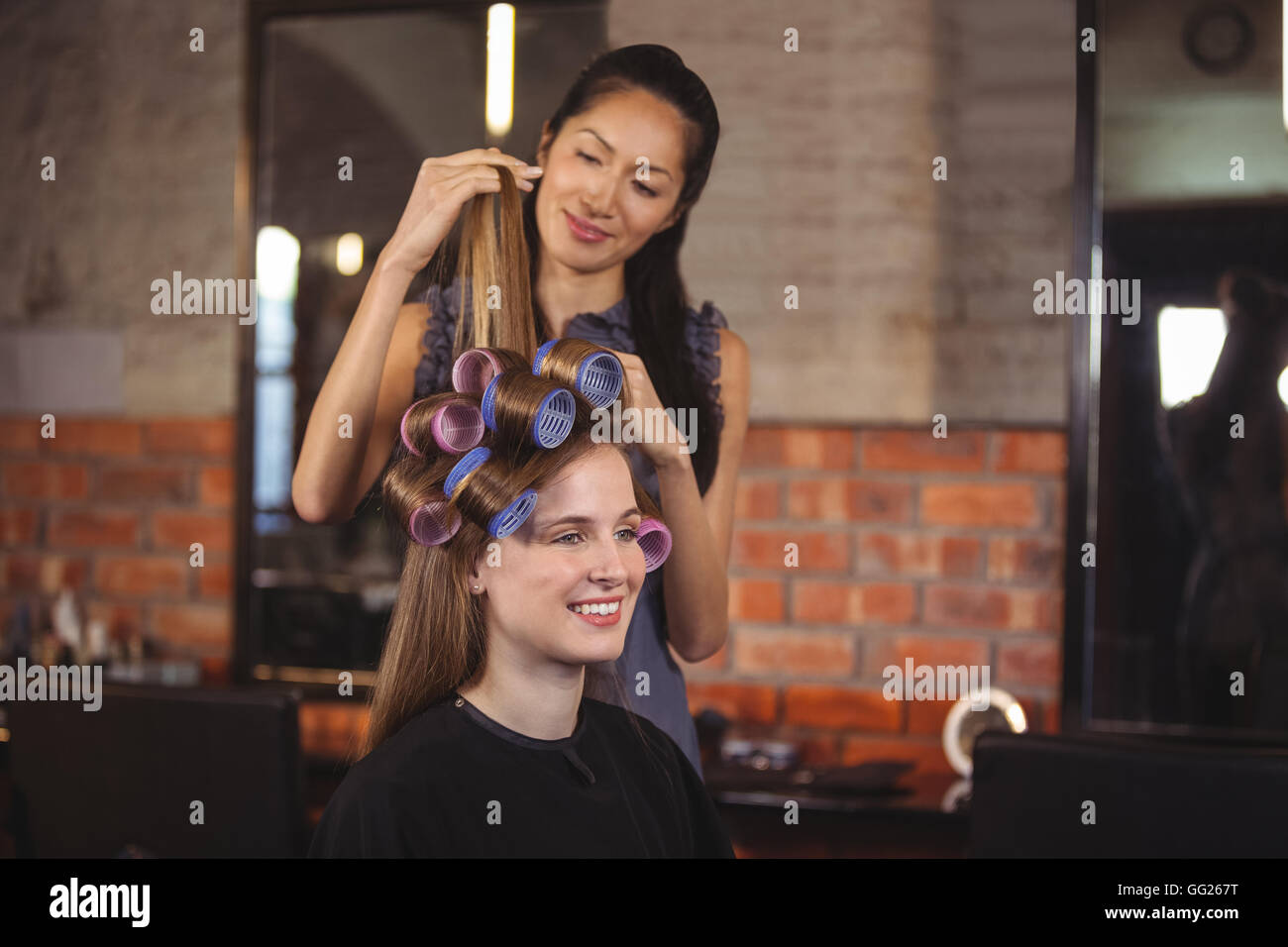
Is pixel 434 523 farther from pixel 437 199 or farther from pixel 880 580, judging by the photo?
pixel 880 580

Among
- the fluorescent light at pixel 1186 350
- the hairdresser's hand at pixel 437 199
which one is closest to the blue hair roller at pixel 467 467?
the hairdresser's hand at pixel 437 199

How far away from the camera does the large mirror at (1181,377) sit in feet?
7.77

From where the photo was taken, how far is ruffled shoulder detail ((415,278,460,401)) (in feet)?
5.04

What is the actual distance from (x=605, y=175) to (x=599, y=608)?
2.01 ft

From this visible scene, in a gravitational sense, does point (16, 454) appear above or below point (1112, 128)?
below

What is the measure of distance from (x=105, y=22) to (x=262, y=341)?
911mm

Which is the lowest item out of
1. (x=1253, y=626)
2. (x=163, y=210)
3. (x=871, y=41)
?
(x=1253, y=626)

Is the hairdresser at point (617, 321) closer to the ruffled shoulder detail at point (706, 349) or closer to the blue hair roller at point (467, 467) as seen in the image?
the ruffled shoulder detail at point (706, 349)

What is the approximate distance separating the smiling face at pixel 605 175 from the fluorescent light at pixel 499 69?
0.62 meters

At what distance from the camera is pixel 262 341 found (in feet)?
9.21
